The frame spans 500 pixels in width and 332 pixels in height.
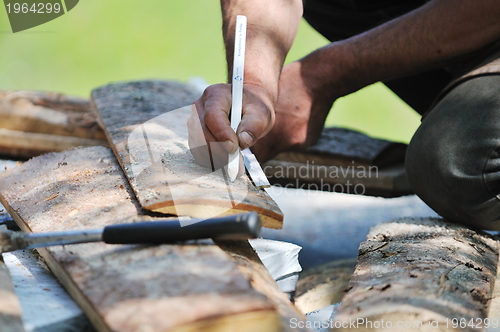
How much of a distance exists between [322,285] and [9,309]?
1.08m

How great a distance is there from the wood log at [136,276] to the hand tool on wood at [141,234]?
0.03 m

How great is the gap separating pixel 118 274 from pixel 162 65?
4527 mm

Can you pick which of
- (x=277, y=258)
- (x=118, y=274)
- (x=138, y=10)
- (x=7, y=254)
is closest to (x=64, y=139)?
(x=7, y=254)

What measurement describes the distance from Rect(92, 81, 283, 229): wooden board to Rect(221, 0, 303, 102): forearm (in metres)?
0.34

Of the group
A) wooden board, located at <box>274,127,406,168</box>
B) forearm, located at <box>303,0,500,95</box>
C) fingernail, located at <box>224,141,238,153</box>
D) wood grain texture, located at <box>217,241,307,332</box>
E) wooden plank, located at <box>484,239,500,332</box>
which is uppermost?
forearm, located at <box>303,0,500,95</box>

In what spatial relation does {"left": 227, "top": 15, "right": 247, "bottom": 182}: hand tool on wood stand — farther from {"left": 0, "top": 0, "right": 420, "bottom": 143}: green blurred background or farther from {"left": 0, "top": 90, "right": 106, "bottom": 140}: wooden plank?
{"left": 0, "top": 0, "right": 420, "bottom": 143}: green blurred background

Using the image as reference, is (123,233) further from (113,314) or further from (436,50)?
(436,50)

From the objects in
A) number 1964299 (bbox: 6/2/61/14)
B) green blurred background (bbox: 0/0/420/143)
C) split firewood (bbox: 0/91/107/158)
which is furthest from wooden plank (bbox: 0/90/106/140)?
green blurred background (bbox: 0/0/420/143)

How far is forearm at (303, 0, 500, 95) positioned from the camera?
163cm

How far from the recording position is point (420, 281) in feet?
3.39

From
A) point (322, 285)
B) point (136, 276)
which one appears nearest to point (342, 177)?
point (322, 285)

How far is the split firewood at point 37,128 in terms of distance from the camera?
2.17m

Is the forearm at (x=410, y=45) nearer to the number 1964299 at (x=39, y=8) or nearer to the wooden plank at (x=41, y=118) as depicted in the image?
the wooden plank at (x=41, y=118)

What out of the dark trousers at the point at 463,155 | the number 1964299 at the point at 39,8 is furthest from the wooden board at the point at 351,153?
the number 1964299 at the point at 39,8
